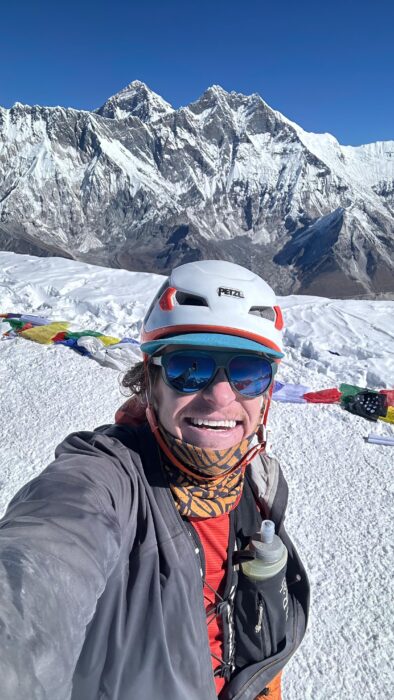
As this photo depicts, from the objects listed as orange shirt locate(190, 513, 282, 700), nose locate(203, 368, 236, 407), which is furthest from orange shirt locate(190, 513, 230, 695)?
nose locate(203, 368, 236, 407)

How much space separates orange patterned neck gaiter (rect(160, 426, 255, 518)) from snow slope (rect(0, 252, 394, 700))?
2017 mm

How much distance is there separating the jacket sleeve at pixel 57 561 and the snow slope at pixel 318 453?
2505 mm

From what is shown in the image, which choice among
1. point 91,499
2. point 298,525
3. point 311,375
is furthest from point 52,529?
point 311,375

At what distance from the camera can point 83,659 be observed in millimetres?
1484

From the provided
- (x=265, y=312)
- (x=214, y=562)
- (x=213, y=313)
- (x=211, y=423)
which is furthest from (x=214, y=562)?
(x=265, y=312)

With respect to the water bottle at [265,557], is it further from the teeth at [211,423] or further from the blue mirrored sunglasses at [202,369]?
the blue mirrored sunglasses at [202,369]

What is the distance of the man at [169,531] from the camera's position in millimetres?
1148

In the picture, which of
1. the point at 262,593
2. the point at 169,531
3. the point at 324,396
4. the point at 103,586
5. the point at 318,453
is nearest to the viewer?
the point at 103,586

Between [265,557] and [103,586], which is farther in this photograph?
[265,557]

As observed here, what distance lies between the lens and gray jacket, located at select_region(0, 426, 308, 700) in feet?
3.27

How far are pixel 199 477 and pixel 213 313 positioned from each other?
772mm

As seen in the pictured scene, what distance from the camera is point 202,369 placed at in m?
2.01

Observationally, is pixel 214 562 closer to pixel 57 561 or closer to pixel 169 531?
pixel 169 531

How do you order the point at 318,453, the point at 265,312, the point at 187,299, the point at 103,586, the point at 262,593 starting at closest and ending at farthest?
the point at 103,586
the point at 262,593
the point at 187,299
the point at 265,312
the point at 318,453
